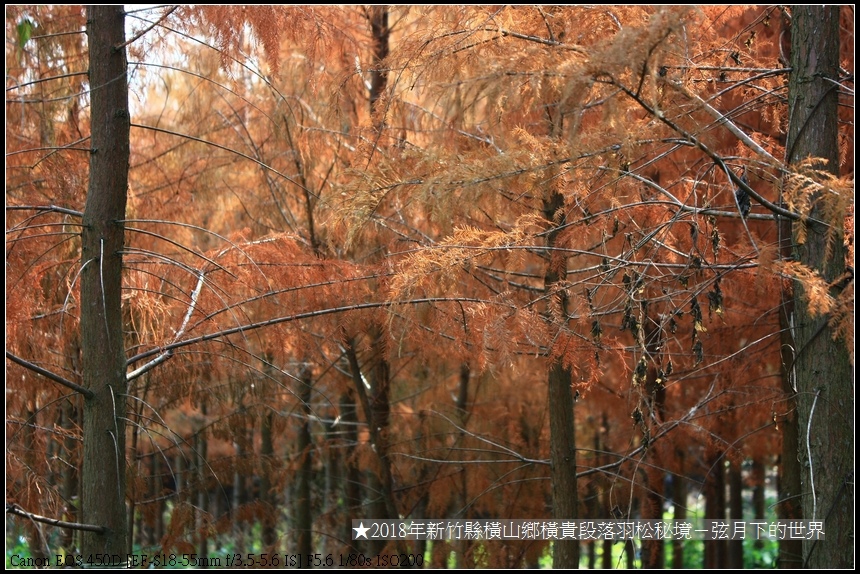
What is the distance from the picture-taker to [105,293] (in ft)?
13.4

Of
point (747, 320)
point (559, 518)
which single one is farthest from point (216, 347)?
point (747, 320)

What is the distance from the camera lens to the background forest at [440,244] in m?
3.79

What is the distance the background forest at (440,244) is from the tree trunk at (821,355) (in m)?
0.01

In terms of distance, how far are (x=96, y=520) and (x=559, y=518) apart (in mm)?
3291

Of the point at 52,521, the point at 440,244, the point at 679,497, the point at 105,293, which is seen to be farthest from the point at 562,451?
the point at 679,497

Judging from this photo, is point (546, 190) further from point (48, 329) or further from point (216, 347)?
point (48, 329)

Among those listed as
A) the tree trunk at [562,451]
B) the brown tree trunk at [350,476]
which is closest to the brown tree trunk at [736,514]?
the brown tree trunk at [350,476]

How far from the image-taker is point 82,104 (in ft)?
22.6

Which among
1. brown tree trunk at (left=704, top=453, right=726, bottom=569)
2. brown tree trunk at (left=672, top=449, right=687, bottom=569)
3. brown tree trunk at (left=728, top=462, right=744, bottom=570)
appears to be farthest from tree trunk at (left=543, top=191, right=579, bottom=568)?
brown tree trunk at (left=728, top=462, right=744, bottom=570)

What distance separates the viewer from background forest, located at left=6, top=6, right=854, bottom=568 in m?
3.79

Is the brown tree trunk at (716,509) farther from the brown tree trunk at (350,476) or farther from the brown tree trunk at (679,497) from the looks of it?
the brown tree trunk at (350,476)

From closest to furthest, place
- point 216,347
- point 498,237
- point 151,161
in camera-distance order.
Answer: point 498,237
point 216,347
point 151,161

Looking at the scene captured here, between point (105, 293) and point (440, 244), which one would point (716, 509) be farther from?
point (105, 293)

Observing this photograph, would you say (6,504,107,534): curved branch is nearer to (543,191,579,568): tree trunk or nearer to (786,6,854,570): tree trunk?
(543,191,579,568): tree trunk
